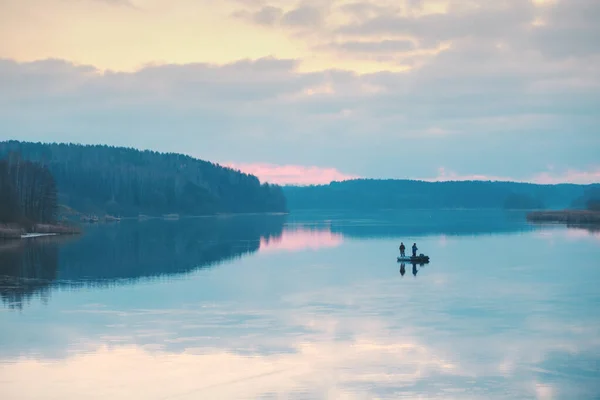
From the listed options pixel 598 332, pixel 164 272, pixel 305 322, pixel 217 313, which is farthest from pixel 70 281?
pixel 598 332

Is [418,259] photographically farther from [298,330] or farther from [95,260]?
[298,330]

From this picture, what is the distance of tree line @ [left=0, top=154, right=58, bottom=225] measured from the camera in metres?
90.4

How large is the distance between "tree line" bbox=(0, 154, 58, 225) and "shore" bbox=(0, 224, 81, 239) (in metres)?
1.11

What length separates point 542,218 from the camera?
15100cm

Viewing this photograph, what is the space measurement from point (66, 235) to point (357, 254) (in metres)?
42.0

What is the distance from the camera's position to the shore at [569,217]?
138000 mm

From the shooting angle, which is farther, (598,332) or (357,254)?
(357,254)

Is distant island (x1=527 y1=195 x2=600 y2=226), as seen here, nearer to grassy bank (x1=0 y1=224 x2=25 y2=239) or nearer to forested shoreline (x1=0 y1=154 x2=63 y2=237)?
forested shoreline (x1=0 y1=154 x2=63 y2=237)

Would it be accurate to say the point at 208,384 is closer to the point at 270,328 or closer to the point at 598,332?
the point at 270,328

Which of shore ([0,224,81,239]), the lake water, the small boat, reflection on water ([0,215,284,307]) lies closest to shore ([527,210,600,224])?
reflection on water ([0,215,284,307])

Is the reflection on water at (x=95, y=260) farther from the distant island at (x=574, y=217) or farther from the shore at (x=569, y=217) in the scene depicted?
the shore at (x=569, y=217)

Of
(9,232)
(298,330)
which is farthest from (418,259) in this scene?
(9,232)

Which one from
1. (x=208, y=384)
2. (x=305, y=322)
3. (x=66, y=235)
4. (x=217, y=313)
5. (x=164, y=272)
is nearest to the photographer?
(x=208, y=384)

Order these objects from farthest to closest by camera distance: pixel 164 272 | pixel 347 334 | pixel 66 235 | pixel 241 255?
1. pixel 66 235
2. pixel 241 255
3. pixel 164 272
4. pixel 347 334
